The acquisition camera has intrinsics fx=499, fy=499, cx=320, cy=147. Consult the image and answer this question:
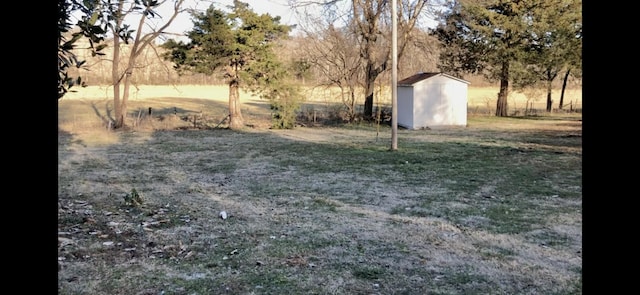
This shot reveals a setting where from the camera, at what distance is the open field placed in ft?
14.2

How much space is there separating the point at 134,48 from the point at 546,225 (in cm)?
1967

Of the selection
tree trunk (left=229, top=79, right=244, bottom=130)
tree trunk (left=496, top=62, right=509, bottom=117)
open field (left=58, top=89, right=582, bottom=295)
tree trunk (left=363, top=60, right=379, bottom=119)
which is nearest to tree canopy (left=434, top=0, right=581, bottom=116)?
tree trunk (left=496, top=62, right=509, bottom=117)

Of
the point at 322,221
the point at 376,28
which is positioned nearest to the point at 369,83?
the point at 376,28

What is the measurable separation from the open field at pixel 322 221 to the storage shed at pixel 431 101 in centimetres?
808

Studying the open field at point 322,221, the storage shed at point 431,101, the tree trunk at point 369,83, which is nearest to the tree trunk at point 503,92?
the storage shed at point 431,101

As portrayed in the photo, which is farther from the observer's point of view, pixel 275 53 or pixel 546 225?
pixel 275 53

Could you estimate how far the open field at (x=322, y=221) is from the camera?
14.2ft

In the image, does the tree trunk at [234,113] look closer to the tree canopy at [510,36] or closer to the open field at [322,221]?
the open field at [322,221]

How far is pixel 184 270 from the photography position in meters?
4.59

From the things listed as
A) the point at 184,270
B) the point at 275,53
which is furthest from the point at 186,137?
the point at 184,270

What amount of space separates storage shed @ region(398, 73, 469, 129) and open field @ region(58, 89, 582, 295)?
808 centimetres

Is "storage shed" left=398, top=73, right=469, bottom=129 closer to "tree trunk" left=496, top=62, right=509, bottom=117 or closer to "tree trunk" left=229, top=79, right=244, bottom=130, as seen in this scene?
"tree trunk" left=496, top=62, right=509, bottom=117

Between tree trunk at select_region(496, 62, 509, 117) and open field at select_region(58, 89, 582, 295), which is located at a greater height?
tree trunk at select_region(496, 62, 509, 117)
